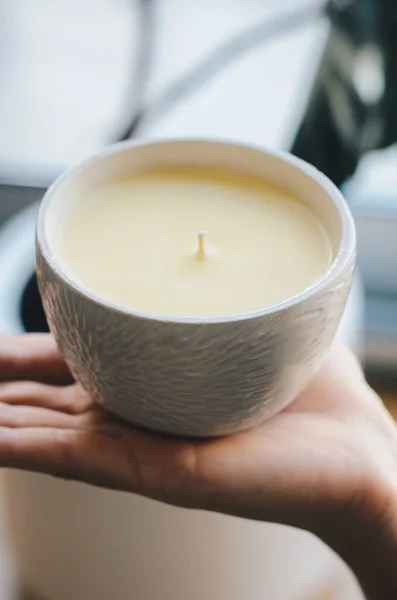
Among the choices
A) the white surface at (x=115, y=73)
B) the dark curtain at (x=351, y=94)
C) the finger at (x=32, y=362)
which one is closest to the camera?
the finger at (x=32, y=362)

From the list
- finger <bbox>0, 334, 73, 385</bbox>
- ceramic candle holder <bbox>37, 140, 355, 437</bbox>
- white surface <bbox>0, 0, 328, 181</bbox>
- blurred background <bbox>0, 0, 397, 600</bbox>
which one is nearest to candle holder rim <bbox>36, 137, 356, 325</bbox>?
ceramic candle holder <bbox>37, 140, 355, 437</bbox>

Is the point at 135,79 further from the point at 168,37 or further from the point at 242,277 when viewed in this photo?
the point at 242,277

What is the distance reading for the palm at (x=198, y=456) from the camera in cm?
37

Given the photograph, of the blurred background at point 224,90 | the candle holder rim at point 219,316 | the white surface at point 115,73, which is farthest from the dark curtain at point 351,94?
the candle holder rim at point 219,316

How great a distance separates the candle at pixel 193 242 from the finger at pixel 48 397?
0.09 m

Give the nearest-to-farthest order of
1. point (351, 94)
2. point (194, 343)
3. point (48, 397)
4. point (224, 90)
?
point (194, 343)
point (48, 397)
point (351, 94)
point (224, 90)

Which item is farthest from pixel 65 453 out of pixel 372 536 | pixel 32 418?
pixel 372 536

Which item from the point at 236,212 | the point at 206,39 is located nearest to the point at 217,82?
the point at 206,39

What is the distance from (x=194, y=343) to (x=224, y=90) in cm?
59

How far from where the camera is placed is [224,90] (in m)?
0.84

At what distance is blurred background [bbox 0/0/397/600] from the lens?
2.21ft

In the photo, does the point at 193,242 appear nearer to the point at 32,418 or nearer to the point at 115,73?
the point at 32,418

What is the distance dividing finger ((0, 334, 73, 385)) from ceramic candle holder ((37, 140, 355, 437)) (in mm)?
73

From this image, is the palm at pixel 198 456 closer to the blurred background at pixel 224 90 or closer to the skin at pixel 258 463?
the skin at pixel 258 463
